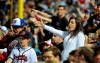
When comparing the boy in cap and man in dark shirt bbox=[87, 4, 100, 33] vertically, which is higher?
the boy in cap

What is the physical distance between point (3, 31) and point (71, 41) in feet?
9.29

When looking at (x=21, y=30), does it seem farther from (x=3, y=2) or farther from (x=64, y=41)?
(x=3, y=2)

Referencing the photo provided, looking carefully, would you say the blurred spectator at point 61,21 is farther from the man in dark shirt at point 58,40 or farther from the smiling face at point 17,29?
the man in dark shirt at point 58,40

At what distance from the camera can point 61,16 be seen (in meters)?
12.6

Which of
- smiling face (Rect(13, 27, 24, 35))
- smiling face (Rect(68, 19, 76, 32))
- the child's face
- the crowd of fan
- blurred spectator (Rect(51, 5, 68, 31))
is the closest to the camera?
the crowd of fan

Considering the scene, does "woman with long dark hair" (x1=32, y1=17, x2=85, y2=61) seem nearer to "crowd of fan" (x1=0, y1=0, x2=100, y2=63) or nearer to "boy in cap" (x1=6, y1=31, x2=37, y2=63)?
"crowd of fan" (x1=0, y1=0, x2=100, y2=63)

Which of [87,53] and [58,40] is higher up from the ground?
[87,53]

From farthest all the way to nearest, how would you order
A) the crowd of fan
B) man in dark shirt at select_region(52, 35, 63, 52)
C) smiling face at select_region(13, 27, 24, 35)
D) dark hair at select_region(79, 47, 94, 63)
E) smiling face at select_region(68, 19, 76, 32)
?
1. smiling face at select_region(13, 27, 24, 35)
2. man in dark shirt at select_region(52, 35, 63, 52)
3. smiling face at select_region(68, 19, 76, 32)
4. the crowd of fan
5. dark hair at select_region(79, 47, 94, 63)

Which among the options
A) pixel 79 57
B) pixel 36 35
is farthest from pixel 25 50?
pixel 36 35

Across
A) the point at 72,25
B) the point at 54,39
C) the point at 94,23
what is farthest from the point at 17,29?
the point at 94,23

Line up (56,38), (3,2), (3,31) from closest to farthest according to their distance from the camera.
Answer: (56,38) → (3,31) → (3,2)

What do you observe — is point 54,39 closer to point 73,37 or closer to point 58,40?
point 58,40

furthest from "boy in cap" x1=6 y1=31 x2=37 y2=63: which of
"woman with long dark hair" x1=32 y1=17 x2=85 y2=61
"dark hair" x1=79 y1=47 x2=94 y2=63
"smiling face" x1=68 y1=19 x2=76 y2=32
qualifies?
"dark hair" x1=79 y1=47 x2=94 y2=63

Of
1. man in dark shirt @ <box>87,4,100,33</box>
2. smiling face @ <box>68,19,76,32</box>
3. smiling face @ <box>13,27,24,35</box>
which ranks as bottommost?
man in dark shirt @ <box>87,4,100,33</box>
